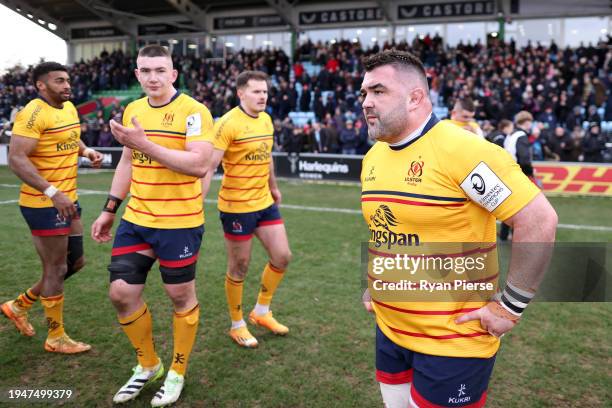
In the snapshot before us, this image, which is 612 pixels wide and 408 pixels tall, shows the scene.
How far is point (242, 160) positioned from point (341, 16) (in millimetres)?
27344

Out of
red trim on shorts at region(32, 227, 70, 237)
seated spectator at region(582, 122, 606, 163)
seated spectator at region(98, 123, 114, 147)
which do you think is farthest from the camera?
seated spectator at region(98, 123, 114, 147)

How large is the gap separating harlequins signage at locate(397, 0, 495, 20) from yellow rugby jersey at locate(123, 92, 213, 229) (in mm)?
27129

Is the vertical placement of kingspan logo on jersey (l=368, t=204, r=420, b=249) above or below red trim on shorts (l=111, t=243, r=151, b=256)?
above

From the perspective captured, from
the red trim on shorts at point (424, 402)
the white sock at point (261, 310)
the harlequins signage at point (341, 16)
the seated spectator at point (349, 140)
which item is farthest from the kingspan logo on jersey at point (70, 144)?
the harlequins signage at point (341, 16)

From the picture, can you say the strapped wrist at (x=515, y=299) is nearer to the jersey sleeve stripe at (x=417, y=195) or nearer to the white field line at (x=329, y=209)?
the jersey sleeve stripe at (x=417, y=195)

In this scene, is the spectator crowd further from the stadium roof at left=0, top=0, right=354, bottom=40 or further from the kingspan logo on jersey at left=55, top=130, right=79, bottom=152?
the kingspan logo on jersey at left=55, top=130, right=79, bottom=152

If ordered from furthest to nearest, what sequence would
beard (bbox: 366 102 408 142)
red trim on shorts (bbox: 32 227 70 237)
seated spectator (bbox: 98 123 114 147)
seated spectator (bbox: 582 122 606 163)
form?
1. seated spectator (bbox: 98 123 114 147)
2. seated spectator (bbox: 582 122 606 163)
3. red trim on shorts (bbox: 32 227 70 237)
4. beard (bbox: 366 102 408 142)

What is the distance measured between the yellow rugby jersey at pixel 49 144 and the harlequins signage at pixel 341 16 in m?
27.1

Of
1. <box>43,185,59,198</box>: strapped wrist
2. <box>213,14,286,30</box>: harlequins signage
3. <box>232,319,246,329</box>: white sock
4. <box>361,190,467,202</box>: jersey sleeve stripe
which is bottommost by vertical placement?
<box>232,319,246,329</box>: white sock

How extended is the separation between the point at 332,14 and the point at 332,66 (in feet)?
21.1

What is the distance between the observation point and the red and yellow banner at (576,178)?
45.4 feet

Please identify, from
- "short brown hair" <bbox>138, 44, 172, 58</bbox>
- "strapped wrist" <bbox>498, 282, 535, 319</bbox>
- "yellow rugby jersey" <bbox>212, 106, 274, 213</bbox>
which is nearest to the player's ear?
"strapped wrist" <bbox>498, 282, 535, 319</bbox>

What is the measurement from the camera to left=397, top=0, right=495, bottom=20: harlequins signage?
2680cm

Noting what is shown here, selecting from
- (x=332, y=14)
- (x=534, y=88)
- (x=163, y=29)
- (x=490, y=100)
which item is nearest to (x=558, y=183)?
(x=490, y=100)
